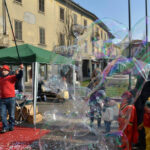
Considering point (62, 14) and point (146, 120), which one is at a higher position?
point (62, 14)

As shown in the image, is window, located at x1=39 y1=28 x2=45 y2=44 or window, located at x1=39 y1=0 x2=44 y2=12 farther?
window, located at x1=39 y1=28 x2=45 y2=44

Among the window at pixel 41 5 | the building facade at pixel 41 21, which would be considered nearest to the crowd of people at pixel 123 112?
the building facade at pixel 41 21

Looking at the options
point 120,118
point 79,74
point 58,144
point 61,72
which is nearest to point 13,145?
point 58,144

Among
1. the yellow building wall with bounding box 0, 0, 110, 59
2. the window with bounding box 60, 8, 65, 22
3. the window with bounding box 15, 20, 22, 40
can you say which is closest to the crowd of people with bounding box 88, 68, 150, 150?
the yellow building wall with bounding box 0, 0, 110, 59

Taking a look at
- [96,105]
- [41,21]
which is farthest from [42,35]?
[96,105]

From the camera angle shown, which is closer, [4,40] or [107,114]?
[107,114]

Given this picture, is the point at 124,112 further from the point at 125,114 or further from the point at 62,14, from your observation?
the point at 62,14

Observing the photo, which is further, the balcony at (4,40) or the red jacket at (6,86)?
the balcony at (4,40)

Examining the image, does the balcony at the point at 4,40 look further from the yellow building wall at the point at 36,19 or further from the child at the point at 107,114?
the child at the point at 107,114

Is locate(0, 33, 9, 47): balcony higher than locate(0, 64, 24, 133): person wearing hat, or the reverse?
locate(0, 33, 9, 47): balcony

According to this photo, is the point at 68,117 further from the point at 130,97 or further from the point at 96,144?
the point at 130,97

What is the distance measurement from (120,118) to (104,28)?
4.97ft

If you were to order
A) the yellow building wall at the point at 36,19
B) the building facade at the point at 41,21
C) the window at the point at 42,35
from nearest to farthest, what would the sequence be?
the building facade at the point at 41,21 < the yellow building wall at the point at 36,19 < the window at the point at 42,35

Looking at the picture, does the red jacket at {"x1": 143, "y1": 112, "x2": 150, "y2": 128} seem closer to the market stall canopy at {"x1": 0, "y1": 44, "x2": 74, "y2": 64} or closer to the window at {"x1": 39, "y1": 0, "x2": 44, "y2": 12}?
the market stall canopy at {"x1": 0, "y1": 44, "x2": 74, "y2": 64}
